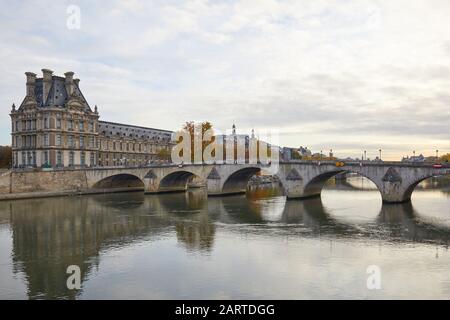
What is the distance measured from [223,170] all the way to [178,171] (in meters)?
8.80

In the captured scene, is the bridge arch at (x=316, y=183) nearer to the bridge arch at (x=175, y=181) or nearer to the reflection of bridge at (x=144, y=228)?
the reflection of bridge at (x=144, y=228)

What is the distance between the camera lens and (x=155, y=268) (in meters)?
22.8

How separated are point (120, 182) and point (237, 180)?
24017 millimetres

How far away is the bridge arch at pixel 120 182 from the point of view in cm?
7488

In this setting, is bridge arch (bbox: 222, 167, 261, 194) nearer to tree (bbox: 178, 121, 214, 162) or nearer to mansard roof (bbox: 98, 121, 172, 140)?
tree (bbox: 178, 121, 214, 162)

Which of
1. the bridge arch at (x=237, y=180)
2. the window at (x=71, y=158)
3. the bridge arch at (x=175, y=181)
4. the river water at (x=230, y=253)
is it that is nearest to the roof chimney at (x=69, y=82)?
the window at (x=71, y=158)

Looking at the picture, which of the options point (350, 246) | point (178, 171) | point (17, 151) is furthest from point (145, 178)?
point (350, 246)

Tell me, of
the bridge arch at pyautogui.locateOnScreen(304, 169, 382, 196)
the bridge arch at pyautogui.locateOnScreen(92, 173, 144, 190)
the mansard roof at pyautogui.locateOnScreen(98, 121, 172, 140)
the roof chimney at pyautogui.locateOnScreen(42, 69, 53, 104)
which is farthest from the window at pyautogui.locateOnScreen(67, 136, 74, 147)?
the bridge arch at pyautogui.locateOnScreen(304, 169, 382, 196)

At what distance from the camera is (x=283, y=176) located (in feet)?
190

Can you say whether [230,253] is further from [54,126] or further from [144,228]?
[54,126]

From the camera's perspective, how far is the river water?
19.2 meters

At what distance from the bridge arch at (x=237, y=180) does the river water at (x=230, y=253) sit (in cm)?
1708

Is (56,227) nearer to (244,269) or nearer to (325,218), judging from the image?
(244,269)

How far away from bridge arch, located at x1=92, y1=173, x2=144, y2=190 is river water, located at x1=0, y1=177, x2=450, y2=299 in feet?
92.0
